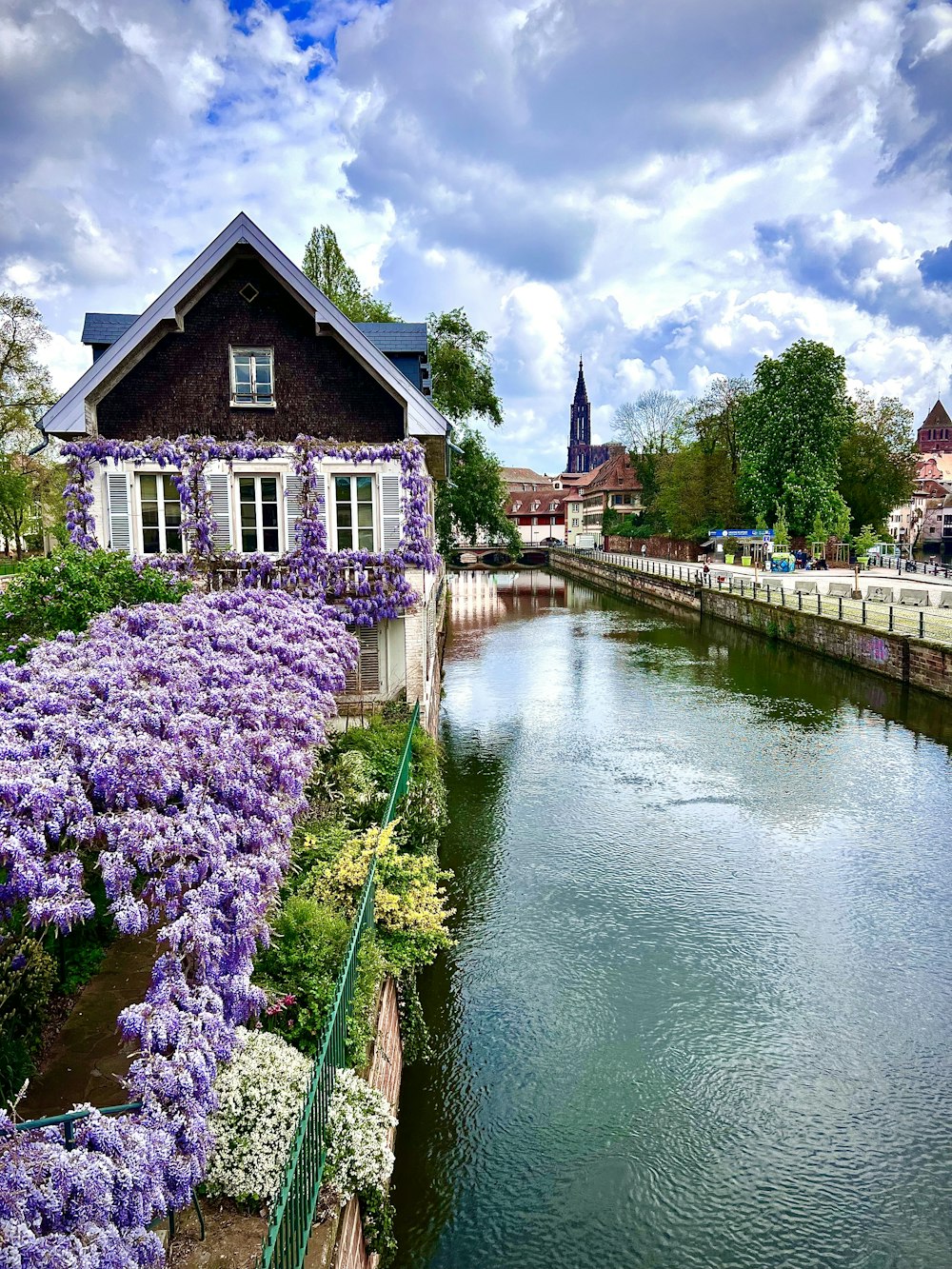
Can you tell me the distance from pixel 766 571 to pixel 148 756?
6155 centimetres

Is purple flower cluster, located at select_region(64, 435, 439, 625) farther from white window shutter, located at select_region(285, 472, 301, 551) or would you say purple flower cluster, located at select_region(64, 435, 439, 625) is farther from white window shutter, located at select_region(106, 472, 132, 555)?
white window shutter, located at select_region(106, 472, 132, 555)

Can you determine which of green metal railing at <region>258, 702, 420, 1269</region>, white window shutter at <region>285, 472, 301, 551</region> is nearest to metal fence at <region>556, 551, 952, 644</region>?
white window shutter at <region>285, 472, 301, 551</region>

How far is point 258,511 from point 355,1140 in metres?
14.8

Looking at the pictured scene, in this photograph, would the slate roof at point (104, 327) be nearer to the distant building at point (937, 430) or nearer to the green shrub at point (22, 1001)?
the green shrub at point (22, 1001)

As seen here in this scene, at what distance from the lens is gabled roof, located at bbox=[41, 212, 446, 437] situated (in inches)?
728

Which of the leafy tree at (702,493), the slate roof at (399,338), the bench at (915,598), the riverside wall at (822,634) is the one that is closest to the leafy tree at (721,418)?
the leafy tree at (702,493)

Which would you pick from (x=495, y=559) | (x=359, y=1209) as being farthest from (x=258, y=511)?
(x=495, y=559)

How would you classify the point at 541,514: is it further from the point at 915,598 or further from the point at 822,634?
the point at 822,634

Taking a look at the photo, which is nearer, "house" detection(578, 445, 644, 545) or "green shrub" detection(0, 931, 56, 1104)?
"green shrub" detection(0, 931, 56, 1104)

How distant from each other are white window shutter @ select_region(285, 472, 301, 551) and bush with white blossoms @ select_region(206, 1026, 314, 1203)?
13683 millimetres

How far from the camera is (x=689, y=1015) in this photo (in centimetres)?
1159

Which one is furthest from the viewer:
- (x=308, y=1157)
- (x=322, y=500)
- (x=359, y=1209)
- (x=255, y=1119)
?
(x=322, y=500)

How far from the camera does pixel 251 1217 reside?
6.20 metres

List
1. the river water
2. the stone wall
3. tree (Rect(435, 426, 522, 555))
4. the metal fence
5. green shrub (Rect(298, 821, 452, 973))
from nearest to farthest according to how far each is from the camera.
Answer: the stone wall < the river water < green shrub (Rect(298, 821, 452, 973)) < the metal fence < tree (Rect(435, 426, 522, 555))
